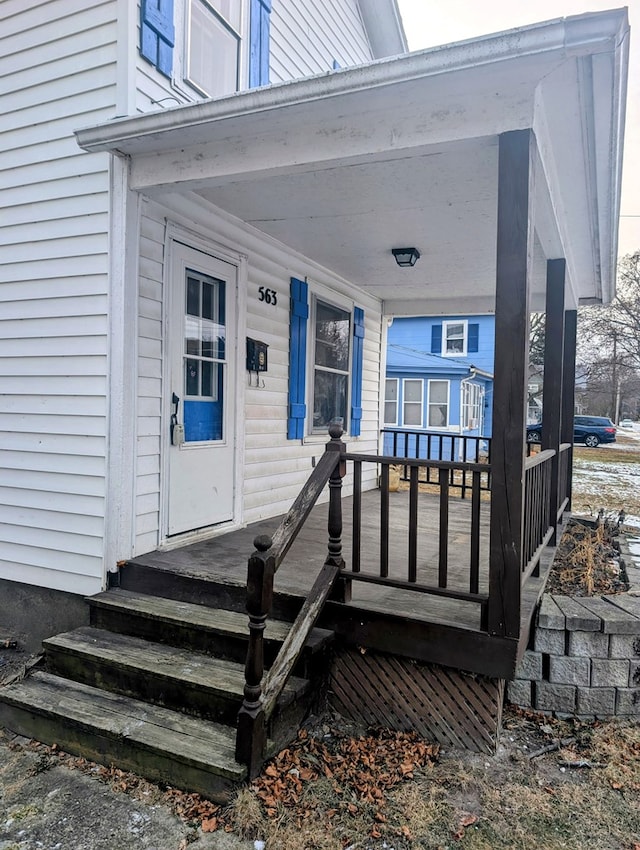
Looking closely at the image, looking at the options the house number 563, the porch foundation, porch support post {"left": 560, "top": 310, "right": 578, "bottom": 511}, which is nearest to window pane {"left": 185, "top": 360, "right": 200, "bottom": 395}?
the house number 563

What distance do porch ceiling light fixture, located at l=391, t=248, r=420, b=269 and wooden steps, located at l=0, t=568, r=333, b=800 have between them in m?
3.15

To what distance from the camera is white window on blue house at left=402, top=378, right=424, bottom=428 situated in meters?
15.8

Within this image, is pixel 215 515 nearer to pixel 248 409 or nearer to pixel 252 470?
pixel 252 470

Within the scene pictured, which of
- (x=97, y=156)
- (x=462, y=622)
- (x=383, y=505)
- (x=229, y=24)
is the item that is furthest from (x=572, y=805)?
(x=229, y=24)

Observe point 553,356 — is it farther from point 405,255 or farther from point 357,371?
point 357,371

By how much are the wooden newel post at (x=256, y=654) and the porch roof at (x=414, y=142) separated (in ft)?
6.50

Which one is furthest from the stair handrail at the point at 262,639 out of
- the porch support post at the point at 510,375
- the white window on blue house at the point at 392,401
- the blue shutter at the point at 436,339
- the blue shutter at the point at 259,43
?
the blue shutter at the point at 436,339

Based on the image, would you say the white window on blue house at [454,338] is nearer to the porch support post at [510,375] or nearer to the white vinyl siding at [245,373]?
the white vinyl siding at [245,373]

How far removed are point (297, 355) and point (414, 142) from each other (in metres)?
2.81

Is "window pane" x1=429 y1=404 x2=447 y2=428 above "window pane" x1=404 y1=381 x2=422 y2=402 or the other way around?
the other way around

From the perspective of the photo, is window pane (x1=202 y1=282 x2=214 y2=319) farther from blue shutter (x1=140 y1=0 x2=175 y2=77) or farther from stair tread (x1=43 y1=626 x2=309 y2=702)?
stair tread (x1=43 y1=626 x2=309 y2=702)

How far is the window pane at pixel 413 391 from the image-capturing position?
1582 cm

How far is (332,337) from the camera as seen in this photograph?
6168 millimetres

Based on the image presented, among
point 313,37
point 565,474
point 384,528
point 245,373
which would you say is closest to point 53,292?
point 245,373
